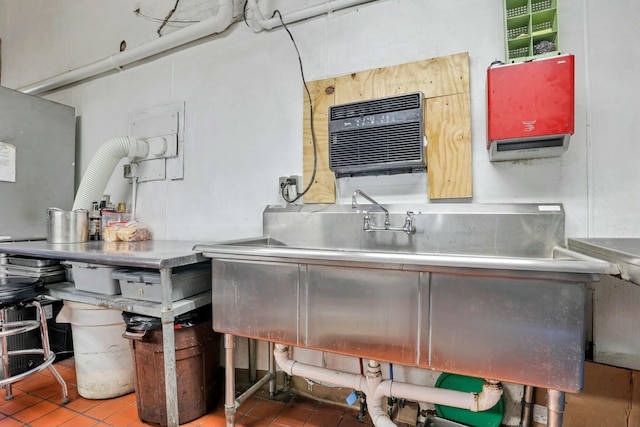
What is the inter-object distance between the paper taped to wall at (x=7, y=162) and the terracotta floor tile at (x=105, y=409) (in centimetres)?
218

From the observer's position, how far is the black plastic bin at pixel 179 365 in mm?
1739

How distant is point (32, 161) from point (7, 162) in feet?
0.64

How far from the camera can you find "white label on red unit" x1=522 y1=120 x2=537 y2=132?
140 centimetres

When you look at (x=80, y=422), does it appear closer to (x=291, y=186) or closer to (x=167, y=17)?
(x=291, y=186)

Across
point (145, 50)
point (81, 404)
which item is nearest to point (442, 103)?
point (145, 50)

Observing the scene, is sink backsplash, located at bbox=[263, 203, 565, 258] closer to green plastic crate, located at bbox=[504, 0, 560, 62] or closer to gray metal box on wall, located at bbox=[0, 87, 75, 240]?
green plastic crate, located at bbox=[504, 0, 560, 62]

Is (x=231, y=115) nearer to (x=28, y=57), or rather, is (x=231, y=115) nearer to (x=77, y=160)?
(x=77, y=160)

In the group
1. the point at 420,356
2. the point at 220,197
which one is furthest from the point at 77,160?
the point at 420,356

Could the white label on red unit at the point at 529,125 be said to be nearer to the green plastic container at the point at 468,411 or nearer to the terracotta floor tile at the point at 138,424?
the green plastic container at the point at 468,411

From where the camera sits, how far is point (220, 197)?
8.16ft

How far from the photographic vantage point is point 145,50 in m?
2.71

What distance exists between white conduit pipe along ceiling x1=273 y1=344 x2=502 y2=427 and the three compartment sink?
11.1 inches

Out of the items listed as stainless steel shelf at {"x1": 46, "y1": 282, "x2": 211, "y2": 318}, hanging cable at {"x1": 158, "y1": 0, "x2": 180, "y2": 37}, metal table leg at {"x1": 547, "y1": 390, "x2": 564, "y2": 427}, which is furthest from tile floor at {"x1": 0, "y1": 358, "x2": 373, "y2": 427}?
hanging cable at {"x1": 158, "y1": 0, "x2": 180, "y2": 37}

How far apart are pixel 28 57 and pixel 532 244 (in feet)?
18.5
